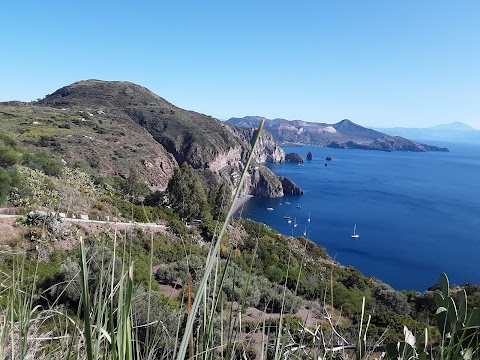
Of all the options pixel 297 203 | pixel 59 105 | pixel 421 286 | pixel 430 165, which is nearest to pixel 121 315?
pixel 421 286

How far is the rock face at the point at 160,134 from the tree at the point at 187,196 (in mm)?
24069

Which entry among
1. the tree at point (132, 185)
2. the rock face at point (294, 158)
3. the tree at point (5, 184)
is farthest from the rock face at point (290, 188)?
the tree at point (5, 184)

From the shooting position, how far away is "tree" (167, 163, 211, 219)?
68.0ft

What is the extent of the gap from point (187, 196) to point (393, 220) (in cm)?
4172

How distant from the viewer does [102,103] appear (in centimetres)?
7475

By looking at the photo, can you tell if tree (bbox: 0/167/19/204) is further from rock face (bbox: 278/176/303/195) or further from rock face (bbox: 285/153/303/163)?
rock face (bbox: 285/153/303/163)

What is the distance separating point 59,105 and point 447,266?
6704cm

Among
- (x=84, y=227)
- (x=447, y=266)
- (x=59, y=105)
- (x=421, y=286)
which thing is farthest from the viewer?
(x=59, y=105)

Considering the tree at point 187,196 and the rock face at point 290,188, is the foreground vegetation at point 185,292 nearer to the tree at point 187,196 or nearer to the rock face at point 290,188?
the tree at point 187,196

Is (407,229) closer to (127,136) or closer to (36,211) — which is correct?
(127,136)

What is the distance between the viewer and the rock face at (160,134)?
172ft

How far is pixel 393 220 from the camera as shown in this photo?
54.4 metres

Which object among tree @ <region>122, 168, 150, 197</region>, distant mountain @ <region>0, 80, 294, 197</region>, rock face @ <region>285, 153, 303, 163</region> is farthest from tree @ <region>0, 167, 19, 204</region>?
rock face @ <region>285, 153, 303, 163</region>

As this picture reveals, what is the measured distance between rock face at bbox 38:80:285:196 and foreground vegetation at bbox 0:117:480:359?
2856cm
